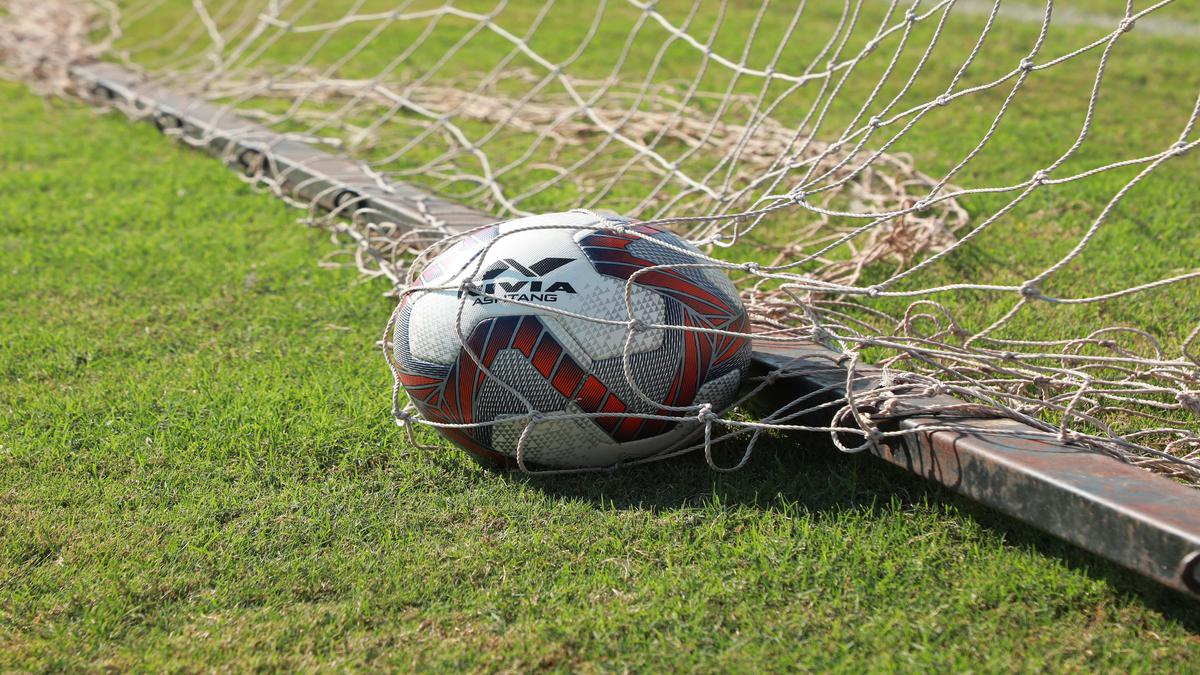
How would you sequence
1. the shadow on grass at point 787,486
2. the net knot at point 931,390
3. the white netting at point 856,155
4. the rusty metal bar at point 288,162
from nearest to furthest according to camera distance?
the shadow on grass at point 787,486 → the net knot at point 931,390 → the white netting at point 856,155 → the rusty metal bar at point 288,162

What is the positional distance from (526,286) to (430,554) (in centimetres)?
67

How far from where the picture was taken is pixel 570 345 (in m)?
2.73

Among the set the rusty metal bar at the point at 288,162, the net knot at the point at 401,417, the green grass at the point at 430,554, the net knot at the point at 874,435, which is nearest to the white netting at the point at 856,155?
the net knot at the point at 874,435

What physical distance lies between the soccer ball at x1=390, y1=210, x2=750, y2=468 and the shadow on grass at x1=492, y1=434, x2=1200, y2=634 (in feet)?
0.22

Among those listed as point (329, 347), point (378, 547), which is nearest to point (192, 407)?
point (329, 347)

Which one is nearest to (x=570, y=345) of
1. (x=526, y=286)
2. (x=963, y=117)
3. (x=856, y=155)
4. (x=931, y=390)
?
(x=526, y=286)

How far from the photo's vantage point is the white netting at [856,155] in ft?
9.69

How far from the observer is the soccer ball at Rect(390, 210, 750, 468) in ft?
8.97

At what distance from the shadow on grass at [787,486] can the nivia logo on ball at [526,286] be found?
1.58 feet

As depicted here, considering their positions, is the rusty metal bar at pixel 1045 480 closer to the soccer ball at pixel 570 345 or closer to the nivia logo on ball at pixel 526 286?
the soccer ball at pixel 570 345

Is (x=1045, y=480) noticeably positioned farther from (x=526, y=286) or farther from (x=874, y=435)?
(x=526, y=286)

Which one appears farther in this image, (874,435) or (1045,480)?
(874,435)

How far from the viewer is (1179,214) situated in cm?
459

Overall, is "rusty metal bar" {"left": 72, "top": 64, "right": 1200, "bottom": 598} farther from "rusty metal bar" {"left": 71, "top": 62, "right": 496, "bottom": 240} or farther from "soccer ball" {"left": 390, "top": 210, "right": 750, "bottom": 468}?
"rusty metal bar" {"left": 71, "top": 62, "right": 496, "bottom": 240}
